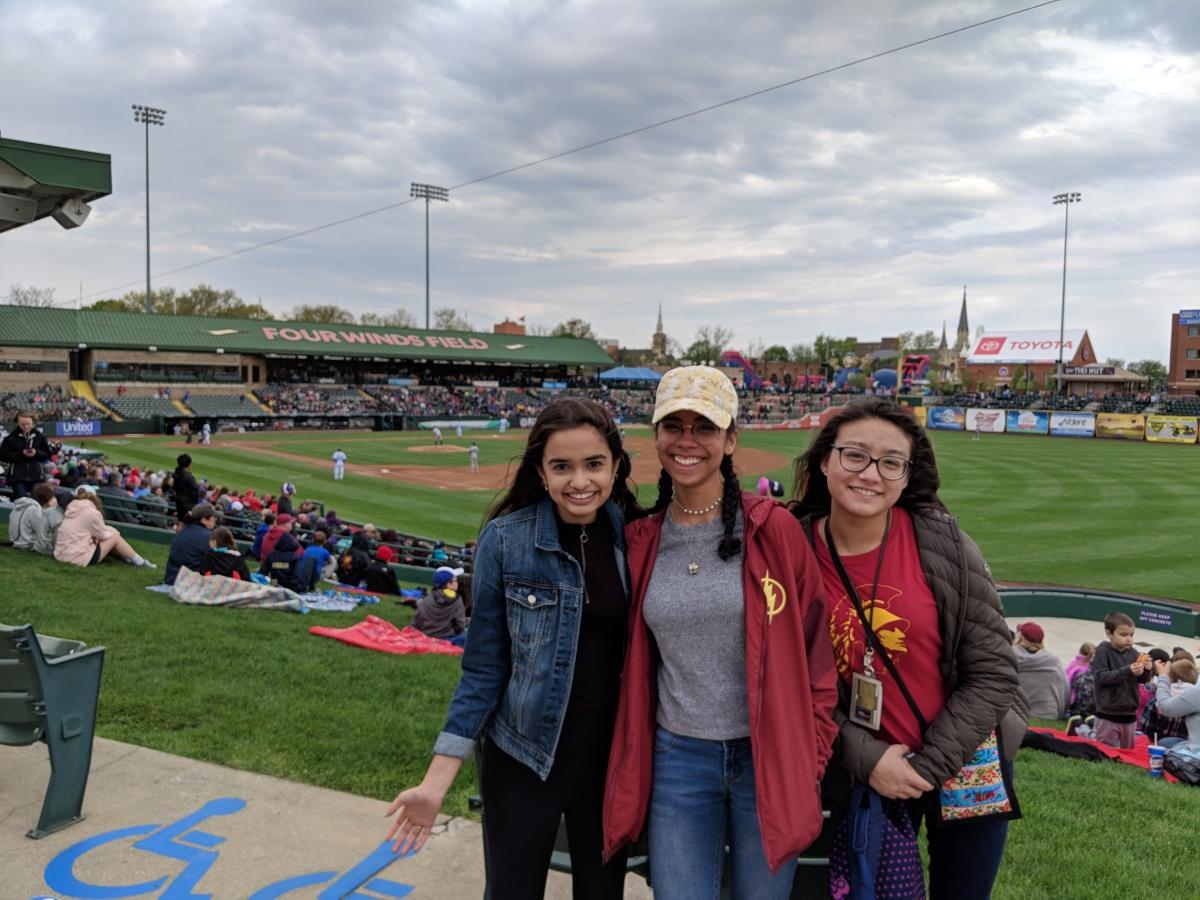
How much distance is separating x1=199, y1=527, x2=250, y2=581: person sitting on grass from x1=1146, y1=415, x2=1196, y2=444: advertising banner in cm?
5756

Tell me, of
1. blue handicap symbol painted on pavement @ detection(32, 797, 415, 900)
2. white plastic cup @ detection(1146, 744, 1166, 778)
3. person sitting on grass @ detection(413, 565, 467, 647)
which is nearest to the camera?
blue handicap symbol painted on pavement @ detection(32, 797, 415, 900)

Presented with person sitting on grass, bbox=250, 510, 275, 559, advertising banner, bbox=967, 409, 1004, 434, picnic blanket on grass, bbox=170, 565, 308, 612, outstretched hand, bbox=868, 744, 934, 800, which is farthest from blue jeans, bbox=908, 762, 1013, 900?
advertising banner, bbox=967, 409, 1004, 434

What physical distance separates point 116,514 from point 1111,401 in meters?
68.5

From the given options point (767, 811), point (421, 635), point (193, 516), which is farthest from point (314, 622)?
point (767, 811)

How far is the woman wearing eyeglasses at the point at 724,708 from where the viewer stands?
232cm

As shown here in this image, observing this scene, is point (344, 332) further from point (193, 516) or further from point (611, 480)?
point (611, 480)

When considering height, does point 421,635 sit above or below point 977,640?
below

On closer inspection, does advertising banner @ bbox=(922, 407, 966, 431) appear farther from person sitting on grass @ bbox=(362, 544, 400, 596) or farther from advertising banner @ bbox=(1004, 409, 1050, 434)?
person sitting on grass @ bbox=(362, 544, 400, 596)

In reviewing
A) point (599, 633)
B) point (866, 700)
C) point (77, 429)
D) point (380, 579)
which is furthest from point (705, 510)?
point (77, 429)

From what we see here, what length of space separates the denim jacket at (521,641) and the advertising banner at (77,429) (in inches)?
1875

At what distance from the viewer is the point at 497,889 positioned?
8.27ft

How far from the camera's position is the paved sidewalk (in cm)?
338

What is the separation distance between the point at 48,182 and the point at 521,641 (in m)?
6.05

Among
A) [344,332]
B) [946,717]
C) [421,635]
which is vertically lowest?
[421,635]
